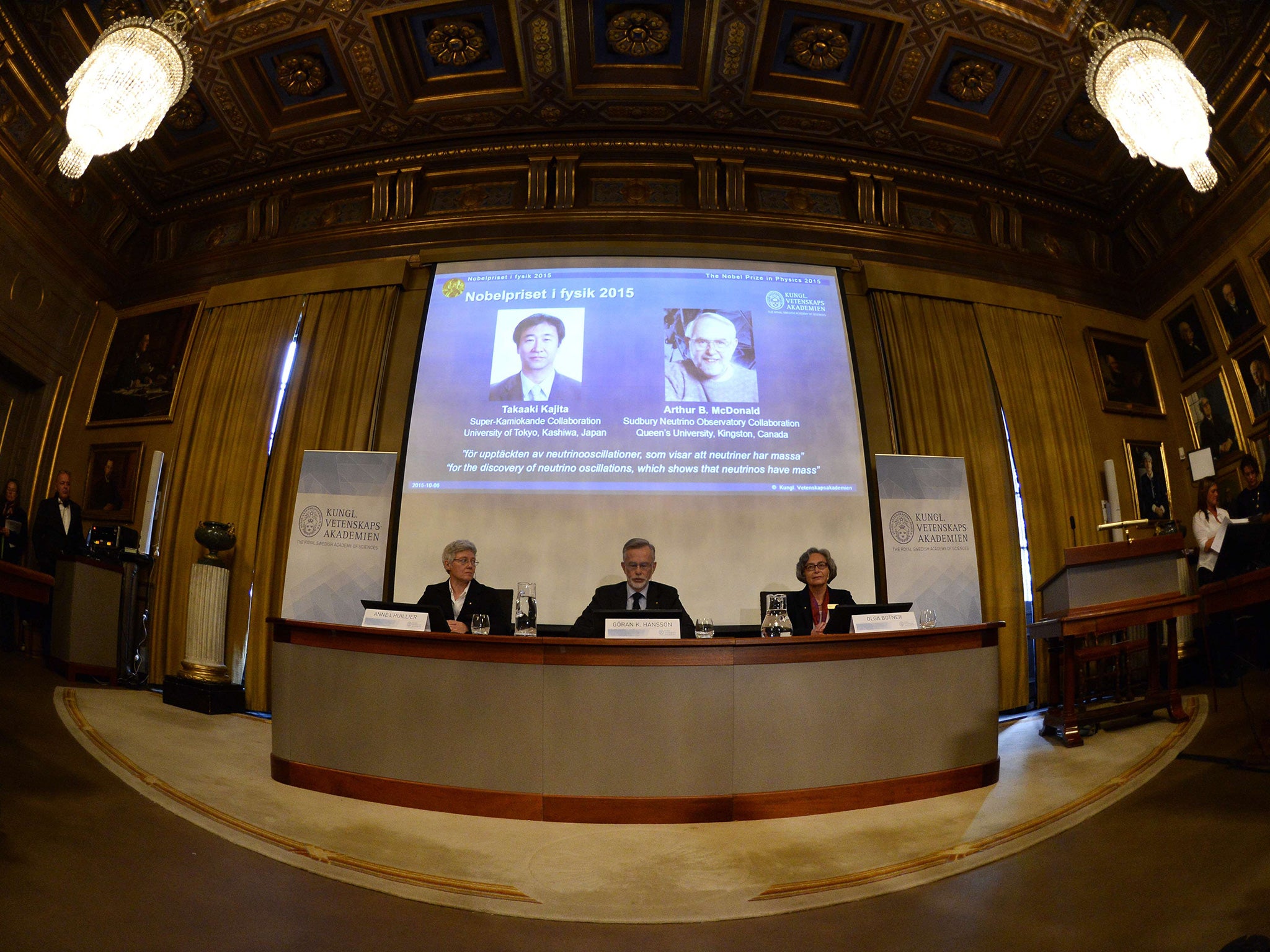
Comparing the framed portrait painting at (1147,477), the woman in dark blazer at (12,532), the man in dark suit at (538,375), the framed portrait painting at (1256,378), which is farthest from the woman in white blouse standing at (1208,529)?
the woman in dark blazer at (12,532)

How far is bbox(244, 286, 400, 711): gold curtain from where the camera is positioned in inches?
256

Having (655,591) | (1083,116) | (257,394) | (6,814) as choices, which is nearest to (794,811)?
(655,591)

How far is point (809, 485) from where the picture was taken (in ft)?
20.5

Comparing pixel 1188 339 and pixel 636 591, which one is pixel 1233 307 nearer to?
pixel 1188 339

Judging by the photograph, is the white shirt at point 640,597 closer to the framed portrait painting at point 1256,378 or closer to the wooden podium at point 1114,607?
the wooden podium at point 1114,607

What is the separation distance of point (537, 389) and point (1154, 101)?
467 cm

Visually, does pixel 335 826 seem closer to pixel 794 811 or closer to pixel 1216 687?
pixel 794 811

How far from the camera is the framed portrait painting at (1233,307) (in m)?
6.77

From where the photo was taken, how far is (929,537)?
6230mm

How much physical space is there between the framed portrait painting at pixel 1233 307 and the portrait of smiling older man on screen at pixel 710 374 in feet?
14.5

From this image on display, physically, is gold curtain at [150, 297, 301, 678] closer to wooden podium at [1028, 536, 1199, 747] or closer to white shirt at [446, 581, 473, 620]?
white shirt at [446, 581, 473, 620]

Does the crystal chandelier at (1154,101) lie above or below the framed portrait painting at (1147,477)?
above

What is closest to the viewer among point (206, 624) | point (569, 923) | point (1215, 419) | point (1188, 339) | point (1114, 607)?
point (569, 923)

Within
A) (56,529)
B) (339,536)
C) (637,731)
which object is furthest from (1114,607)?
(56,529)
